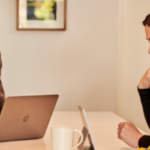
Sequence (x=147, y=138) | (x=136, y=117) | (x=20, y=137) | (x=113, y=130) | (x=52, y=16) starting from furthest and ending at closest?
1. (x=52, y=16)
2. (x=136, y=117)
3. (x=113, y=130)
4. (x=20, y=137)
5. (x=147, y=138)

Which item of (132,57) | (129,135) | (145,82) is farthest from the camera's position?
(132,57)

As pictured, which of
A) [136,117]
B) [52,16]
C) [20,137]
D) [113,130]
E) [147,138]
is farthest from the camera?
[52,16]

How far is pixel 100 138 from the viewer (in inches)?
41.8

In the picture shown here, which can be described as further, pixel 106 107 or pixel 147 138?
pixel 106 107

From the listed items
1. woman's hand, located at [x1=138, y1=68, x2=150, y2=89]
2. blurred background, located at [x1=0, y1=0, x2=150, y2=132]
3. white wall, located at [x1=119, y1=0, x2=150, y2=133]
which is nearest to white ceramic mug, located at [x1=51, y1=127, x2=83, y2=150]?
woman's hand, located at [x1=138, y1=68, x2=150, y2=89]

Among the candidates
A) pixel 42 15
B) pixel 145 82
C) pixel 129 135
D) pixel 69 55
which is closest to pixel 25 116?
pixel 129 135

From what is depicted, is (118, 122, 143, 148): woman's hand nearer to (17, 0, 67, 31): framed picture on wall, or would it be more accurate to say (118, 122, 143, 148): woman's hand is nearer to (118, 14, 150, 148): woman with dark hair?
(118, 14, 150, 148): woman with dark hair

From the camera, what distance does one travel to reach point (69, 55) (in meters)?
2.45

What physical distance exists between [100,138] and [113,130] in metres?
0.21

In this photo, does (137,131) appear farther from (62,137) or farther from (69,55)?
(69,55)

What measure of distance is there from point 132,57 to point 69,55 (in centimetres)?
61

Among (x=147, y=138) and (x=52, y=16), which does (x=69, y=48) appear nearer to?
(x=52, y=16)

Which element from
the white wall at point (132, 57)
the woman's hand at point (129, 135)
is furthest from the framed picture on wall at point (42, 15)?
the woman's hand at point (129, 135)

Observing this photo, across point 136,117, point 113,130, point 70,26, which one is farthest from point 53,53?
point 113,130
